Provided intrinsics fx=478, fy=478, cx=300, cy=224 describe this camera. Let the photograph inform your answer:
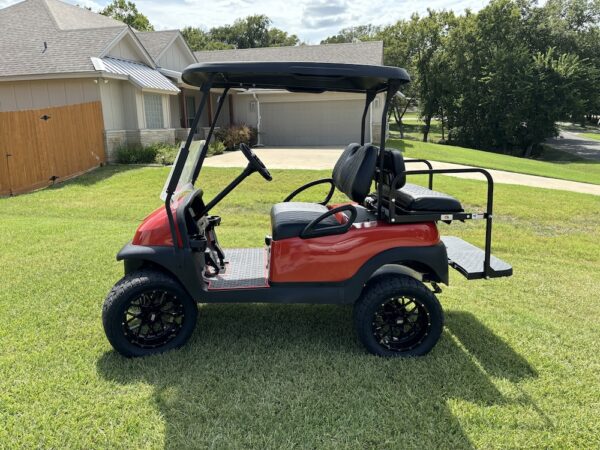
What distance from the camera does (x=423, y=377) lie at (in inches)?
118

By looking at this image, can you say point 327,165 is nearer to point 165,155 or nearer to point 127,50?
point 165,155

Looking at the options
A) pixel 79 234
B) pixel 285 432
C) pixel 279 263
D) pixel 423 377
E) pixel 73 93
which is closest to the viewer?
pixel 285 432

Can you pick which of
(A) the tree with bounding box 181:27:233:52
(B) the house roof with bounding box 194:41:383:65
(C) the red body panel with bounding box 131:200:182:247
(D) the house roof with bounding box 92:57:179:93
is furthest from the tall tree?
(C) the red body panel with bounding box 131:200:182:247

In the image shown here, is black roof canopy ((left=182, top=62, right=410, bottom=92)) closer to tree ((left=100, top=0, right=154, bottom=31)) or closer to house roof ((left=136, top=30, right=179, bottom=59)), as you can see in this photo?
house roof ((left=136, top=30, right=179, bottom=59))

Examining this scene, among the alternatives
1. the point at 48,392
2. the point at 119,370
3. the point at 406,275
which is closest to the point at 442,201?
the point at 406,275

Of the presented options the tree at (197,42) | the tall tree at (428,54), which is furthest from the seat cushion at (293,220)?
the tree at (197,42)

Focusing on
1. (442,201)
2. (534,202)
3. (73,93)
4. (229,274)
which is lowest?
(534,202)

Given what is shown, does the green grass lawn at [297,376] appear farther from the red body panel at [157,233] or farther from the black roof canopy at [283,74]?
the black roof canopy at [283,74]

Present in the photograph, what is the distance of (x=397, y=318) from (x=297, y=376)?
813 millimetres

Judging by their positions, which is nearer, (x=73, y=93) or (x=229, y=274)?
(x=229, y=274)

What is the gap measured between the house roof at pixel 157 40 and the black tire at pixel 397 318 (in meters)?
16.9

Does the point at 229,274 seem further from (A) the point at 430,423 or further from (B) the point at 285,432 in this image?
(A) the point at 430,423

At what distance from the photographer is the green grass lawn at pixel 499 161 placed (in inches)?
688

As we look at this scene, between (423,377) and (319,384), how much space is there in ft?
2.17
